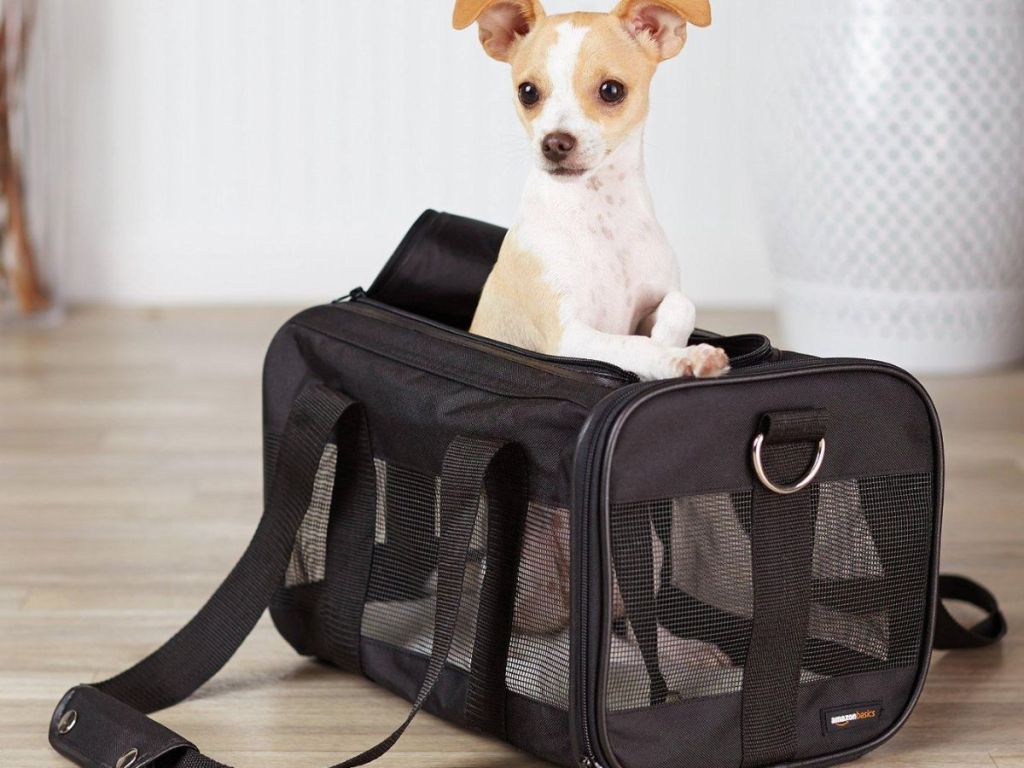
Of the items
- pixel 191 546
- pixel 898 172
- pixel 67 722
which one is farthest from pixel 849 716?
pixel 898 172

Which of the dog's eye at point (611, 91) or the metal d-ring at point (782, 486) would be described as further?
the dog's eye at point (611, 91)

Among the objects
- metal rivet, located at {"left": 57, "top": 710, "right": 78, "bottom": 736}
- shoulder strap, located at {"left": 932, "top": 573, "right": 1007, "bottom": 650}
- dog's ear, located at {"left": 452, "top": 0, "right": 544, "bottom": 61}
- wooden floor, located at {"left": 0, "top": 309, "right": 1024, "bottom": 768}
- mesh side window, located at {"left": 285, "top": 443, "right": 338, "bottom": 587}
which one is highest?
dog's ear, located at {"left": 452, "top": 0, "right": 544, "bottom": 61}

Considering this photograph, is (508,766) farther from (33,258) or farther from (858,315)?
(33,258)

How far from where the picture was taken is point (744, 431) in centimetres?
105

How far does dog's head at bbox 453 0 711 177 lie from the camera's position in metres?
1.14

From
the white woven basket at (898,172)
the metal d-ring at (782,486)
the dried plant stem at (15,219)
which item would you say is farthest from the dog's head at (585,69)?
the dried plant stem at (15,219)

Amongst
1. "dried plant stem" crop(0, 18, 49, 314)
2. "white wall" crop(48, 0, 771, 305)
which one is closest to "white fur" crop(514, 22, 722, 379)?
"white wall" crop(48, 0, 771, 305)

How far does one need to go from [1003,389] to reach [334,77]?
151 cm

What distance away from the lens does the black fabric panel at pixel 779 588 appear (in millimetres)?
1063

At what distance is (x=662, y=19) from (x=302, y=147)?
204cm

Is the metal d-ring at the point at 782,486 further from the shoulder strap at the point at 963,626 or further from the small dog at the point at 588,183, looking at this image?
the shoulder strap at the point at 963,626

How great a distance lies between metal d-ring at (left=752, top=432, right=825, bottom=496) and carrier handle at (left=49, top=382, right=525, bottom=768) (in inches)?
7.2

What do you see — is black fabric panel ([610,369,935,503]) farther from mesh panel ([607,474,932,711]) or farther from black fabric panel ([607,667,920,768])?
black fabric panel ([607,667,920,768])

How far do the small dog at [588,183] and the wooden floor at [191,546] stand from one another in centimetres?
36
